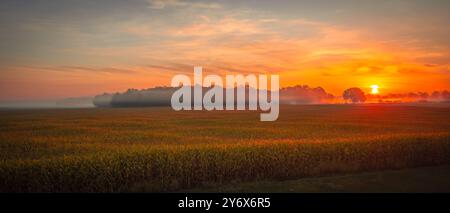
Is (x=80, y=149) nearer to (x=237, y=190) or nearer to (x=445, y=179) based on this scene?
(x=237, y=190)

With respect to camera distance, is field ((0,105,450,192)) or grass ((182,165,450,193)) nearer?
field ((0,105,450,192))

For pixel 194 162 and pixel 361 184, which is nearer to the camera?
pixel 361 184

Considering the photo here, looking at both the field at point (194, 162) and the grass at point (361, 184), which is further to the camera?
the grass at point (361, 184)

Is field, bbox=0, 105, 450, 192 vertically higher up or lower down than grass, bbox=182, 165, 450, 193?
higher up

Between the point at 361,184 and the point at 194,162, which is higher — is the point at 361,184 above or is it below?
below

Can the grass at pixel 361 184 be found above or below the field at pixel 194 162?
below

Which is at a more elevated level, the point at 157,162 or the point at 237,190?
the point at 157,162

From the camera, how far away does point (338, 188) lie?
12.7 meters
